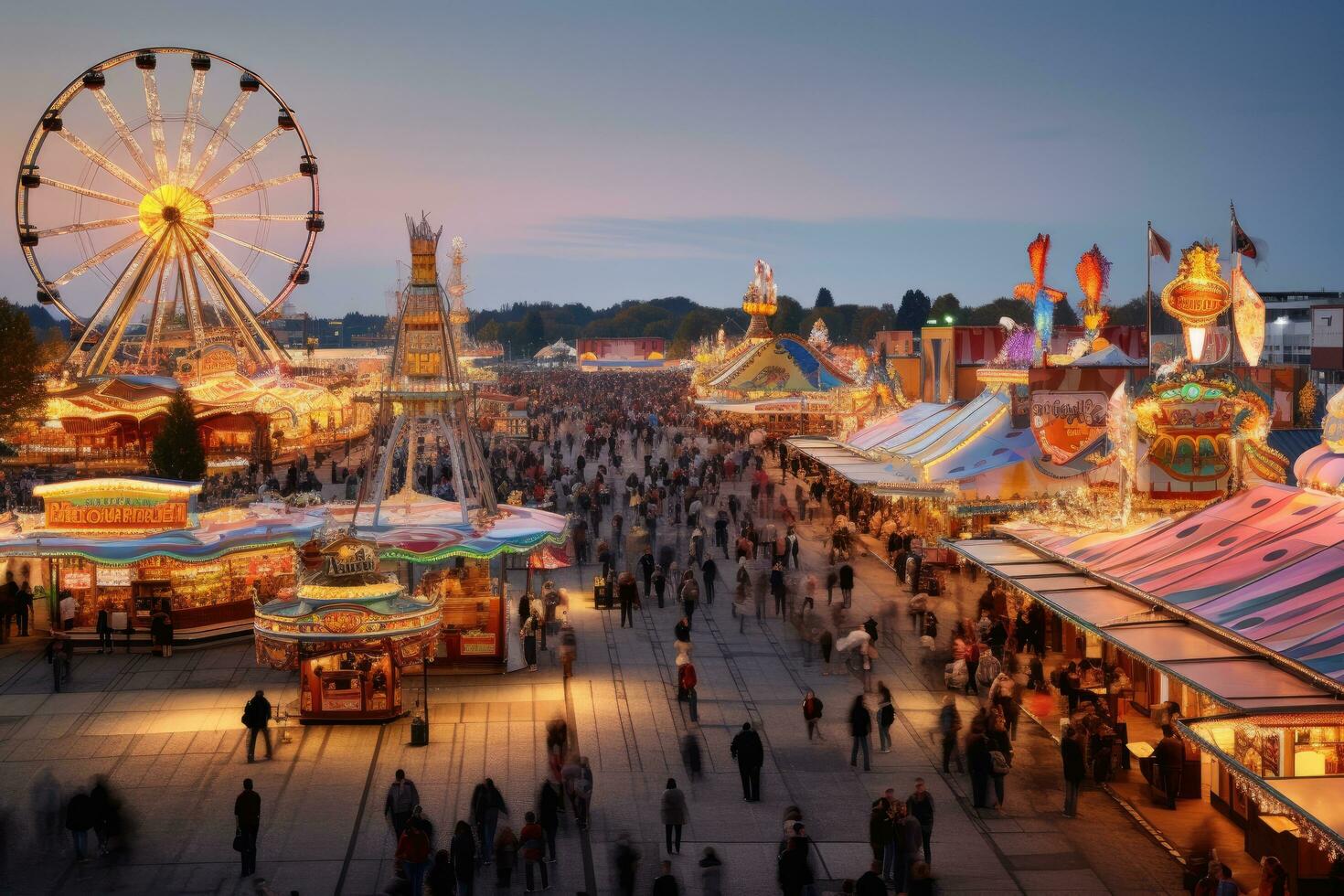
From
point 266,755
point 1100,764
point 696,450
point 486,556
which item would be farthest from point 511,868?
point 696,450

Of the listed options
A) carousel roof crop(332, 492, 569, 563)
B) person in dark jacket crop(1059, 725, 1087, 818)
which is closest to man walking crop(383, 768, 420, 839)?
person in dark jacket crop(1059, 725, 1087, 818)

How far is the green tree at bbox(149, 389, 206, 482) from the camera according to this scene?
33.2m

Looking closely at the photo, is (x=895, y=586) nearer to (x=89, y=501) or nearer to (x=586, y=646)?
(x=586, y=646)

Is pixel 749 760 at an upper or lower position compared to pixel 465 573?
lower

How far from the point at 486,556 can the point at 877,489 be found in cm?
1063

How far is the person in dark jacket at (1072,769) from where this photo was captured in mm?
12789

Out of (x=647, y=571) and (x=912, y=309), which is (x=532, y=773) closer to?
(x=647, y=571)

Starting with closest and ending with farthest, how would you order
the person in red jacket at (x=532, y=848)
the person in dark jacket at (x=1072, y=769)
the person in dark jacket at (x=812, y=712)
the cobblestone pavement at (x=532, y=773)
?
the person in red jacket at (x=532, y=848), the cobblestone pavement at (x=532, y=773), the person in dark jacket at (x=1072, y=769), the person in dark jacket at (x=812, y=712)

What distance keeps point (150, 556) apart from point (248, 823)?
945 centimetres

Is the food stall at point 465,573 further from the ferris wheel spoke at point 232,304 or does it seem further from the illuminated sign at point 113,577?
the ferris wheel spoke at point 232,304

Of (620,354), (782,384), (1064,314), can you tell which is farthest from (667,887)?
(620,354)

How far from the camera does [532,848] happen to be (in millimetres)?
11156

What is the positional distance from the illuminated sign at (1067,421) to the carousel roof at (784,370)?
29888 mm

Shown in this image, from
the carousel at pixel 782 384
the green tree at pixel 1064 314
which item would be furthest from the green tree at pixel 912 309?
the carousel at pixel 782 384
